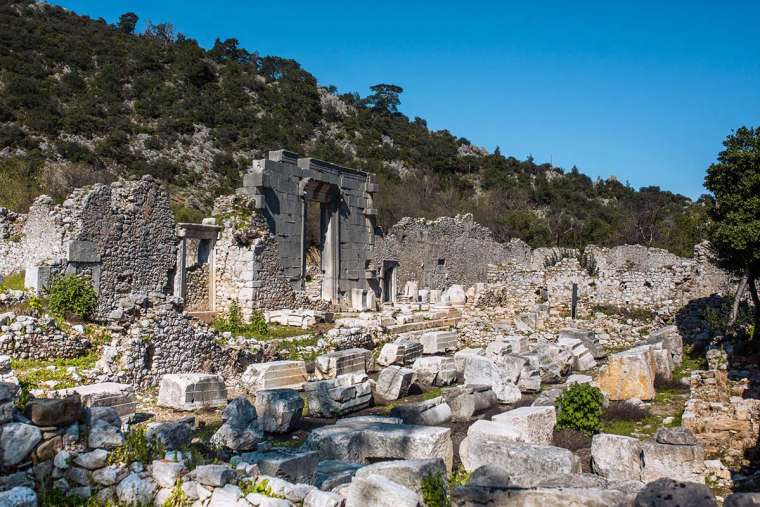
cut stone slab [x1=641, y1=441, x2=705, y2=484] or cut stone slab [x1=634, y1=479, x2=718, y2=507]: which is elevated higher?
cut stone slab [x1=634, y1=479, x2=718, y2=507]

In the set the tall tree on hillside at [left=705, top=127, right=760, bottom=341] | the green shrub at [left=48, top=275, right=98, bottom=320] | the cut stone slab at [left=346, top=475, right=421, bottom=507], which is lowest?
the cut stone slab at [left=346, top=475, right=421, bottom=507]

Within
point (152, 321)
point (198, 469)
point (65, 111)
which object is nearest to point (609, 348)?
point (152, 321)

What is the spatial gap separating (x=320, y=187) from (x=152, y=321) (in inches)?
474

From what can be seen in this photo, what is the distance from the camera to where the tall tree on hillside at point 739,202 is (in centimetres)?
1210

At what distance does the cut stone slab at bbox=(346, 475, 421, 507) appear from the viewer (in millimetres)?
4750

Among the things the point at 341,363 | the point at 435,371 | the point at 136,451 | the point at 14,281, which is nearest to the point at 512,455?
the point at 136,451

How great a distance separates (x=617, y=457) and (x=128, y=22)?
66252mm

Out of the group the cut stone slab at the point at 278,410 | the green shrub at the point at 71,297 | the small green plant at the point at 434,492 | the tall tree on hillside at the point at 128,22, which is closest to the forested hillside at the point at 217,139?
the tall tree on hillside at the point at 128,22

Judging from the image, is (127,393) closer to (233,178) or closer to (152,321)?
(152,321)

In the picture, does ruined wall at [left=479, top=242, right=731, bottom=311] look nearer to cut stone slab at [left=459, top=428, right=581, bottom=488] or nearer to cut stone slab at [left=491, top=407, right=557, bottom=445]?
cut stone slab at [left=491, top=407, right=557, bottom=445]

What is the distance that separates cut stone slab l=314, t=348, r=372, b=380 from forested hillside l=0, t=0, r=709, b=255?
17.1 meters

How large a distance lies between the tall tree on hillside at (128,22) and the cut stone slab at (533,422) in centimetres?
6367

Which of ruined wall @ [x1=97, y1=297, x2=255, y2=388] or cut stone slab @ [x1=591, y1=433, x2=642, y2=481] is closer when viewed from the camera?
cut stone slab @ [x1=591, y1=433, x2=642, y2=481]

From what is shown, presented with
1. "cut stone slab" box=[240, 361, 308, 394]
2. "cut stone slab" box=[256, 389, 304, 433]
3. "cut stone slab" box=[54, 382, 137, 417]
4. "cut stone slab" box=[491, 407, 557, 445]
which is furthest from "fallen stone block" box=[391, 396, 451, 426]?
"cut stone slab" box=[54, 382, 137, 417]
